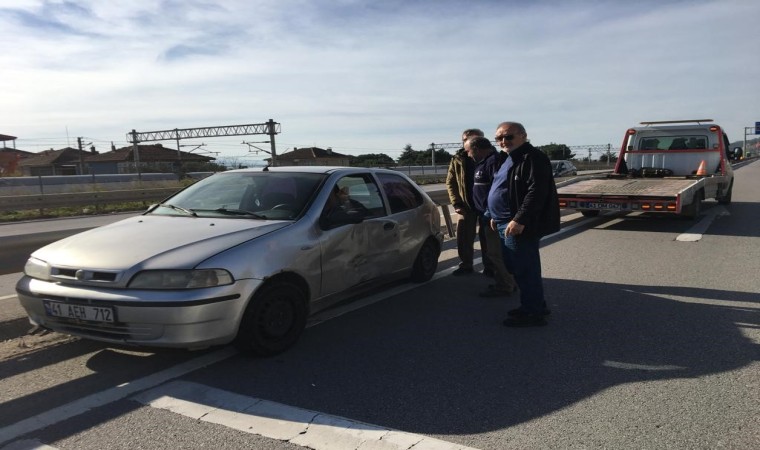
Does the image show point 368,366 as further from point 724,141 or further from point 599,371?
point 724,141

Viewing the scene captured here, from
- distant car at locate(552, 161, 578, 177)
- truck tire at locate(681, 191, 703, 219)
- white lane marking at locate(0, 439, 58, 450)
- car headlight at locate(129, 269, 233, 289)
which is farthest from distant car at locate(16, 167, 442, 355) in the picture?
distant car at locate(552, 161, 578, 177)

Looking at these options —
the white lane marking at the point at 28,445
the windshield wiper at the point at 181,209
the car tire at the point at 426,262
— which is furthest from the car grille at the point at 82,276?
the car tire at the point at 426,262

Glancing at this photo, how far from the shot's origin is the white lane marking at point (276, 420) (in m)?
2.94

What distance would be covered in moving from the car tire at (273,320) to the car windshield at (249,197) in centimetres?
69

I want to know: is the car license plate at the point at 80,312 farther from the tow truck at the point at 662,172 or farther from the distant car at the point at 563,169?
the distant car at the point at 563,169

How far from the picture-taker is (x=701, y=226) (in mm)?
11203

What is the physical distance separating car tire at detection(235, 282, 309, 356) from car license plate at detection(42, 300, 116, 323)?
87cm

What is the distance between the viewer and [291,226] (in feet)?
14.5

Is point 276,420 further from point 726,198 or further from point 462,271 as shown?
point 726,198

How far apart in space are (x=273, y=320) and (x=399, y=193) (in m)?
2.45

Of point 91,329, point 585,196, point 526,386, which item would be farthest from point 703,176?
point 91,329

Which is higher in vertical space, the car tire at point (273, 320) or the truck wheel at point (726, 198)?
the car tire at point (273, 320)

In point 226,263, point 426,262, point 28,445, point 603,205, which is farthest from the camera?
point 603,205

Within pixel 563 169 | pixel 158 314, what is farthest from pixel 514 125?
pixel 563 169
